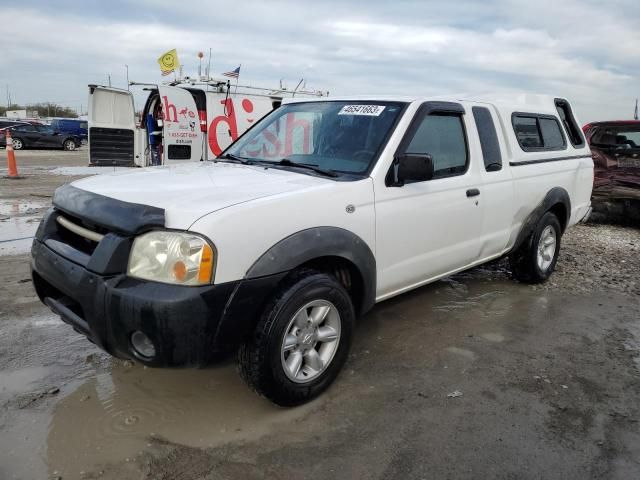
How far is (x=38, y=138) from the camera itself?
2491cm

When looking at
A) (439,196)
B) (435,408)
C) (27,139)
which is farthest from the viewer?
(27,139)

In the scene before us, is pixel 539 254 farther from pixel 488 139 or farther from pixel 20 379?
pixel 20 379

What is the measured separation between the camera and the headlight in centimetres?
244

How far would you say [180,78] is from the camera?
395 inches

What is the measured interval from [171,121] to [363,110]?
6.29 metres

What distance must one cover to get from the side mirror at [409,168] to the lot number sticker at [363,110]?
1.48 feet

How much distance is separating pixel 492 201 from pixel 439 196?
785 millimetres

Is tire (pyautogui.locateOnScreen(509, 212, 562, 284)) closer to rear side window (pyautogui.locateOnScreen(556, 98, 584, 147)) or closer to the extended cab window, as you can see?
rear side window (pyautogui.locateOnScreen(556, 98, 584, 147))

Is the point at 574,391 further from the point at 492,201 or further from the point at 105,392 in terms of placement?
the point at 105,392

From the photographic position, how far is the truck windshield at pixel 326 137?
349 centimetres

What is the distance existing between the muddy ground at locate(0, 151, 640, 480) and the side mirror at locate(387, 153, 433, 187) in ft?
4.09

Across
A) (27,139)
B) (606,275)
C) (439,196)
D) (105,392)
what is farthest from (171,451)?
(27,139)

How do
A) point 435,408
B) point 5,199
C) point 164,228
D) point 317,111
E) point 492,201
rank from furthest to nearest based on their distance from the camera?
point 5,199 < point 492,201 < point 317,111 < point 435,408 < point 164,228

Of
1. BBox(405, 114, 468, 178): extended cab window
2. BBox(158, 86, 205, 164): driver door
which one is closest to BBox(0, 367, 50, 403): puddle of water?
BBox(405, 114, 468, 178): extended cab window
